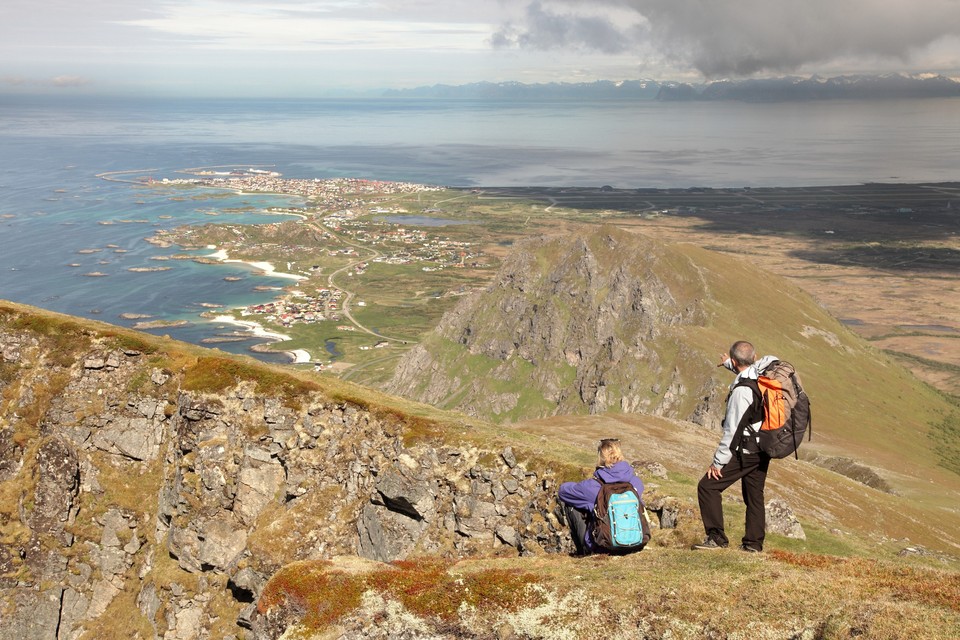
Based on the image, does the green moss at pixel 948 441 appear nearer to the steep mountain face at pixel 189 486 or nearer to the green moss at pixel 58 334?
the steep mountain face at pixel 189 486

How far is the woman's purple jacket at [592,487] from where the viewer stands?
61.1 ft

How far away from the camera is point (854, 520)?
56906 mm

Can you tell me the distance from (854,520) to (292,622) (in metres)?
51.8

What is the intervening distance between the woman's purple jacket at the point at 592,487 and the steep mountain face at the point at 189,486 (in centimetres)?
1569

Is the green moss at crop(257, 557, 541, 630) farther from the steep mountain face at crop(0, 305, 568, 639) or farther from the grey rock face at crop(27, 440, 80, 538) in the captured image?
the grey rock face at crop(27, 440, 80, 538)

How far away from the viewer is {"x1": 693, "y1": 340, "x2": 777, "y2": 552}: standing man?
60.5 ft

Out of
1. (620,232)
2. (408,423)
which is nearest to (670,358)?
(620,232)

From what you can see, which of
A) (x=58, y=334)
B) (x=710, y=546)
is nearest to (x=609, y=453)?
(x=710, y=546)

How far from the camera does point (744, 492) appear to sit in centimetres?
2000

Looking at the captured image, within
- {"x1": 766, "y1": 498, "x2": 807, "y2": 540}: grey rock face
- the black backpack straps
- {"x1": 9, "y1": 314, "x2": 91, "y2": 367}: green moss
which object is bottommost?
{"x1": 766, "y1": 498, "x2": 807, "y2": 540}: grey rock face

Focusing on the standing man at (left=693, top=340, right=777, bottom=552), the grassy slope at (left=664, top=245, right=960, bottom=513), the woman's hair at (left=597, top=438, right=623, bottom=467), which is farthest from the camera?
the grassy slope at (left=664, top=245, right=960, bottom=513)

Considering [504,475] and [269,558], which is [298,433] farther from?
[504,475]

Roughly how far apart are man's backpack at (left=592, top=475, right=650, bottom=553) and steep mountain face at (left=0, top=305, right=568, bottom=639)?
15.5 meters

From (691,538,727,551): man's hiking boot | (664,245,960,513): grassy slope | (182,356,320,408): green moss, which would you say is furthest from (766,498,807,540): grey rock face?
(664,245,960,513): grassy slope
